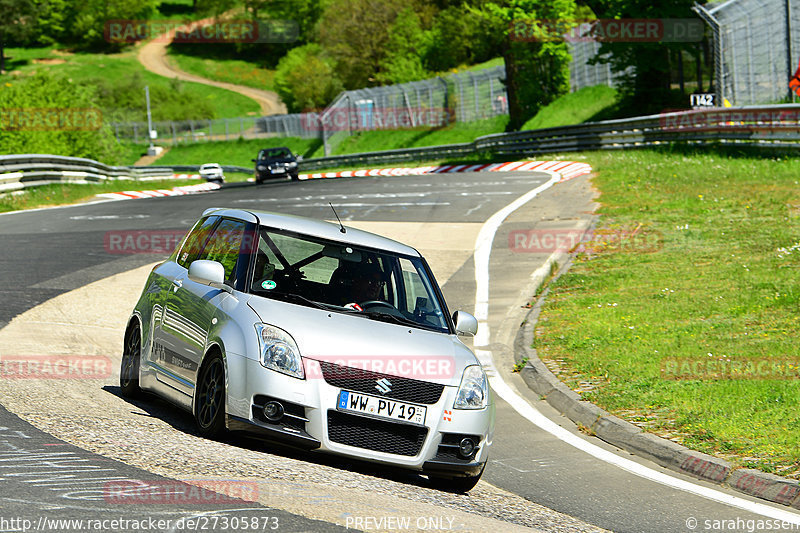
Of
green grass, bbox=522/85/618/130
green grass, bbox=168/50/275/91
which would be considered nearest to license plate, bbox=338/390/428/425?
green grass, bbox=522/85/618/130

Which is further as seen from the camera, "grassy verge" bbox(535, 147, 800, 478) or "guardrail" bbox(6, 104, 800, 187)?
"guardrail" bbox(6, 104, 800, 187)

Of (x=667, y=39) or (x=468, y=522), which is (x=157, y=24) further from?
(x=468, y=522)

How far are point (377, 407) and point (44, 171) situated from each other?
99.4ft

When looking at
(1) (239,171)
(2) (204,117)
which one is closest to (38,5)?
(2) (204,117)

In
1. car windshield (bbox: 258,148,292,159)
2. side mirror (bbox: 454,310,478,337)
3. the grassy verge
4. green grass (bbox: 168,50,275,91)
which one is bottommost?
the grassy verge

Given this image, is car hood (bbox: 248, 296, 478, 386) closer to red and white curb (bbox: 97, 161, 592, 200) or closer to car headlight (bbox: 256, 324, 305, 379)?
car headlight (bbox: 256, 324, 305, 379)

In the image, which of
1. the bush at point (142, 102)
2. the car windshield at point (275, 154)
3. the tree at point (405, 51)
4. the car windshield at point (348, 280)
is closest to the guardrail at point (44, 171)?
the car windshield at point (275, 154)

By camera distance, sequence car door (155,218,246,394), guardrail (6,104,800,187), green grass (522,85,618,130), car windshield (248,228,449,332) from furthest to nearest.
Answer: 1. green grass (522,85,618,130)
2. guardrail (6,104,800,187)
3. car windshield (248,228,449,332)
4. car door (155,218,246,394)

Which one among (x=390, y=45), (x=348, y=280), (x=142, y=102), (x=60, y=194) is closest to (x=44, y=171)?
(x=60, y=194)

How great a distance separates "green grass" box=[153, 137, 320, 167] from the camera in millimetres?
89250

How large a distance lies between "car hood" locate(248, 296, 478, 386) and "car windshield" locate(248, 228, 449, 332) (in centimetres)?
25

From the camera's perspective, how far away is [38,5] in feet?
485

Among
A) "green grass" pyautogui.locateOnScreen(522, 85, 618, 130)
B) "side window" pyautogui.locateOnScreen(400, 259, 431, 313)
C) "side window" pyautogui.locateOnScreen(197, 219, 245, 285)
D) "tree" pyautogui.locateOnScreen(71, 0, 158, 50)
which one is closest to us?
"side window" pyautogui.locateOnScreen(197, 219, 245, 285)

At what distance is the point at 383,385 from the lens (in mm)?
6816
